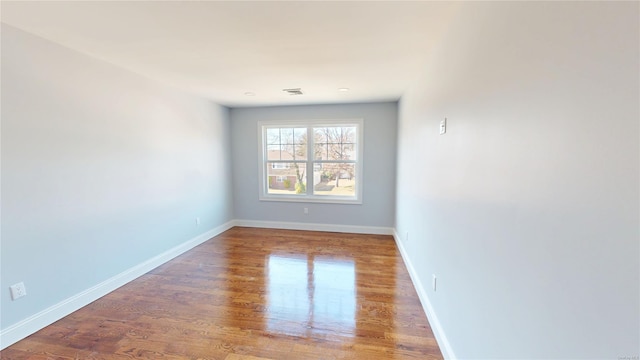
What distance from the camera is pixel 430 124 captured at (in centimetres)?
228

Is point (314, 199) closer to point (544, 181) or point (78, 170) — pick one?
point (78, 170)

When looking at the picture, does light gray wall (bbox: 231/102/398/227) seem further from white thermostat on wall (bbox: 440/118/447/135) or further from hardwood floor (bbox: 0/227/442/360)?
white thermostat on wall (bbox: 440/118/447/135)

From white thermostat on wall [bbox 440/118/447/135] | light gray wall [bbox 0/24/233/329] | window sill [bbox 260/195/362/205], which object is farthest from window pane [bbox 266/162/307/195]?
white thermostat on wall [bbox 440/118/447/135]

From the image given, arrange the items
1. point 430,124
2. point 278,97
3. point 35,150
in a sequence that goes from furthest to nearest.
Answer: point 278,97, point 430,124, point 35,150

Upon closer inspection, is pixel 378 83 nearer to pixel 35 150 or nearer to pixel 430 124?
pixel 430 124

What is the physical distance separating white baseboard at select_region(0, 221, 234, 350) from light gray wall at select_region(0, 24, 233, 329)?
5cm

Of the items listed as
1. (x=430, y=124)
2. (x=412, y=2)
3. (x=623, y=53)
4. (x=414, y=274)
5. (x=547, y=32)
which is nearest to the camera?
(x=623, y=53)

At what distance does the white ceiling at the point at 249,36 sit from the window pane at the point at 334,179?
1.87m

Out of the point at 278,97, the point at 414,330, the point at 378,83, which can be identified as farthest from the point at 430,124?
the point at 278,97

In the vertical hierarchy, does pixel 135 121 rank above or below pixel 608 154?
above

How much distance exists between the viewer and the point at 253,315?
7.57 feet

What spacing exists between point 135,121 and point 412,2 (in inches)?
115

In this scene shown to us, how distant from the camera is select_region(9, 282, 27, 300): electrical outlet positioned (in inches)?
77.3

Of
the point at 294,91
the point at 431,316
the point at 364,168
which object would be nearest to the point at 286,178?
the point at 364,168
